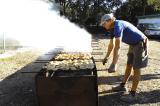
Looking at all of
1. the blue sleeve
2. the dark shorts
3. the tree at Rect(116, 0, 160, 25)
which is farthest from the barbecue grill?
the tree at Rect(116, 0, 160, 25)

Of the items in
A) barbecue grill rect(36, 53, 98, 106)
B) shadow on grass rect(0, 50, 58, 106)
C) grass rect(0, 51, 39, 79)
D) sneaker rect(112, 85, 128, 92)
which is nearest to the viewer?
barbecue grill rect(36, 53, 98, 106)

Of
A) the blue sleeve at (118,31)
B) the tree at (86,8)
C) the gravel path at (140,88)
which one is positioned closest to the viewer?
the blue sleeve at (118,31)

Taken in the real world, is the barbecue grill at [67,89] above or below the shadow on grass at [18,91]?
above

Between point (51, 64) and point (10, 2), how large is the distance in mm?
8274

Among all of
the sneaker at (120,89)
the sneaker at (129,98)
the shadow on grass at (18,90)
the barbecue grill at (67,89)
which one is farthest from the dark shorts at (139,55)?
the shadow on grass at (18,90)

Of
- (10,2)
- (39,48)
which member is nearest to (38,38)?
(39,48)

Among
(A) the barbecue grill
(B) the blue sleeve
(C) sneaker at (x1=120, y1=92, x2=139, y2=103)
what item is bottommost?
(C) sneaker at (x1=120, y1=92, x2=139, y2=103)

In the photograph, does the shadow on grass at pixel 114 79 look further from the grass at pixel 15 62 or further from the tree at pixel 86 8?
the tree at pixel 86 8

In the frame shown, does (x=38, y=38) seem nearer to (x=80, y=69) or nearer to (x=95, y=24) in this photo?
(x=80, y=69)

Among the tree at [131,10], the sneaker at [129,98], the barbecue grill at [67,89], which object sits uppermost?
the tree at [131,10]

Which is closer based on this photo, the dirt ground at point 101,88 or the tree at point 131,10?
the dirt ground at point 101,88

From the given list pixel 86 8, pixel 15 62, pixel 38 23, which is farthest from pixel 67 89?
pixel 86 8

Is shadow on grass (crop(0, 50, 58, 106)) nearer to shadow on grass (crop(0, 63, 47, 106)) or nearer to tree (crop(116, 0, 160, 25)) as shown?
shadow on grass (crop(0, 63, 47, 106))

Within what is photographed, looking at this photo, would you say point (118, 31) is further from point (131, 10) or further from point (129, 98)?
point (131, 10)
